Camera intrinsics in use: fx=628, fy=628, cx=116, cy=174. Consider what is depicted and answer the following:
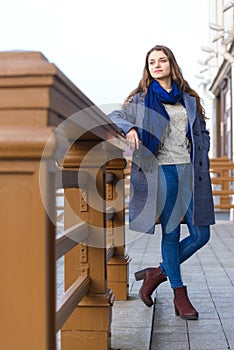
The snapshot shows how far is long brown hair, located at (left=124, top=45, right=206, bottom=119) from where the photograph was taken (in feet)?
10.7

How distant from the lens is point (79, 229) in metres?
2.32

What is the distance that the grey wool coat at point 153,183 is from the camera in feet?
10.4

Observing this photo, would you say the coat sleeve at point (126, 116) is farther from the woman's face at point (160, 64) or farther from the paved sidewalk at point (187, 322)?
the paved sidewalk at point (187, 322)

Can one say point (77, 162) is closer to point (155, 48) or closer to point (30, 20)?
point (155, 48)

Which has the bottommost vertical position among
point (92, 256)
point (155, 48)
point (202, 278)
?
point (202, 278)

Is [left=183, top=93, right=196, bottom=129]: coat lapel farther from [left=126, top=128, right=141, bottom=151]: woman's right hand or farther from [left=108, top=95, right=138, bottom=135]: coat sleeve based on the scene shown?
[left=126, top=128, right=141, bottom=151]: woman's right hand

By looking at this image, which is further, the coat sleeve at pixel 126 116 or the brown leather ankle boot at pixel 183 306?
the brown leather ankle boot at pixel 183 306

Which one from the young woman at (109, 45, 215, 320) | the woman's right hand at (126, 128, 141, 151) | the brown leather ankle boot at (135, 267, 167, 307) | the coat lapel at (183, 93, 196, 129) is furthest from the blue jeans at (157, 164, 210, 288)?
the woman's right hand at (126, 128, 141, 151)

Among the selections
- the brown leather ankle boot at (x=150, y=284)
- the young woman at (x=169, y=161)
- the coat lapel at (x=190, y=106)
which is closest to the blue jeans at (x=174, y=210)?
the young woman at (x=169, y=161)

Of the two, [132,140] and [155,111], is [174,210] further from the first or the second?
[132,140]

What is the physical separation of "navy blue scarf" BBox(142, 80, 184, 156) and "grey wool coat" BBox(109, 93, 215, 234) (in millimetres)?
18

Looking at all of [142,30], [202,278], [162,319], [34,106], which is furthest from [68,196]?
[142,30]

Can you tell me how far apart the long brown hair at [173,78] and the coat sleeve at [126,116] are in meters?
0.06

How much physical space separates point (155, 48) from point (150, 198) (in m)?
0.78
